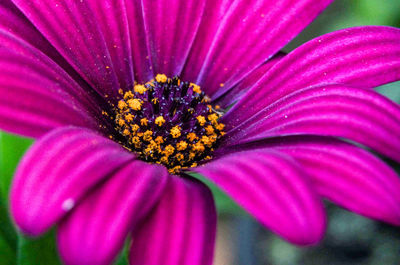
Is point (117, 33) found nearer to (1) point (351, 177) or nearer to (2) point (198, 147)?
(2) point (198, 147)

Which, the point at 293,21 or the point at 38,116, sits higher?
the point at 38,116

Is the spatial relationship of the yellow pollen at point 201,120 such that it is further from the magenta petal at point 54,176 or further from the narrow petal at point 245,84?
the magenta petal at point 54,176

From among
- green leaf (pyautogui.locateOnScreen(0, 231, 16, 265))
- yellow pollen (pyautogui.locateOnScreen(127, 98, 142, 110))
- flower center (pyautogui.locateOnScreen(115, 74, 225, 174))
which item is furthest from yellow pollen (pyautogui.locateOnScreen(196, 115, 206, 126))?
green leaf (pyautogui.locateOnScreen(0, 231, 16, 265))

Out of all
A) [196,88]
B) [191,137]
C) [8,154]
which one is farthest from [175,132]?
[8,154]

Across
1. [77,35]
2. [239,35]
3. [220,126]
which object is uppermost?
[77,35]

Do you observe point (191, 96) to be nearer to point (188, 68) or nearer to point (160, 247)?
point (188, 68)

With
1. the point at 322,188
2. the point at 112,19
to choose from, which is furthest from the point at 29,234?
the point at 112,19
